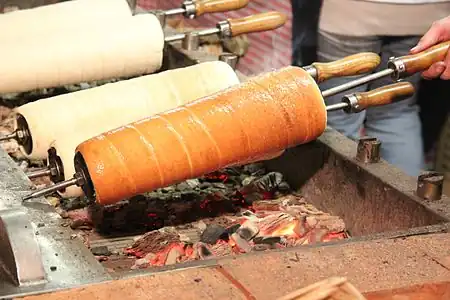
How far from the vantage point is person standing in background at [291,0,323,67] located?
14.8 ft

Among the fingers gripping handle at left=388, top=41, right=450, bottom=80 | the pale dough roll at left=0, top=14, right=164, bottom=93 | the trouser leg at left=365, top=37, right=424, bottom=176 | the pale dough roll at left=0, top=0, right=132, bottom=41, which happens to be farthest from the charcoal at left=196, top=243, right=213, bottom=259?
the trouser leg at left=365, top=37, right=424, bottom=176

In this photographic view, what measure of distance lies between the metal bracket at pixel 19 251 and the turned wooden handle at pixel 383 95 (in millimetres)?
1036

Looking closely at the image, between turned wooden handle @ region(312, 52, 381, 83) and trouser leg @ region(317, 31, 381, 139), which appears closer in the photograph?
turned wooden handle @ region(312, 52, 381, 83)

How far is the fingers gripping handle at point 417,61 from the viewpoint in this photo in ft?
8.02

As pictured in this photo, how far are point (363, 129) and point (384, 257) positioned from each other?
231 cm

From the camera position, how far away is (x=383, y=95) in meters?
2.51

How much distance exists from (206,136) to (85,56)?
1085mm

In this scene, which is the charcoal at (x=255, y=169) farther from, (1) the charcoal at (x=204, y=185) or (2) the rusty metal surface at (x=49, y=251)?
(2) the rusty metal surface at (x=49, y=251)

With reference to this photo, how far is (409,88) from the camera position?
8.34 feet

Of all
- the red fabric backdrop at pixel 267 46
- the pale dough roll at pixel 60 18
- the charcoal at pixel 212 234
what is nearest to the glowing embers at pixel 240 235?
the charcoal at pixel 212 234

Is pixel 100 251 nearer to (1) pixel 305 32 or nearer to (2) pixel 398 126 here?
(2) pixel 398 126

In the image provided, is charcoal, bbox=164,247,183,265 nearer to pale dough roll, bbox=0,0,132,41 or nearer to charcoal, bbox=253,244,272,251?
charcoal, bbox=253,244,272,251

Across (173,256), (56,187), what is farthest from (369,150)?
(56,187)

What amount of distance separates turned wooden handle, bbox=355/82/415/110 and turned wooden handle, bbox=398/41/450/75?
7 cm
